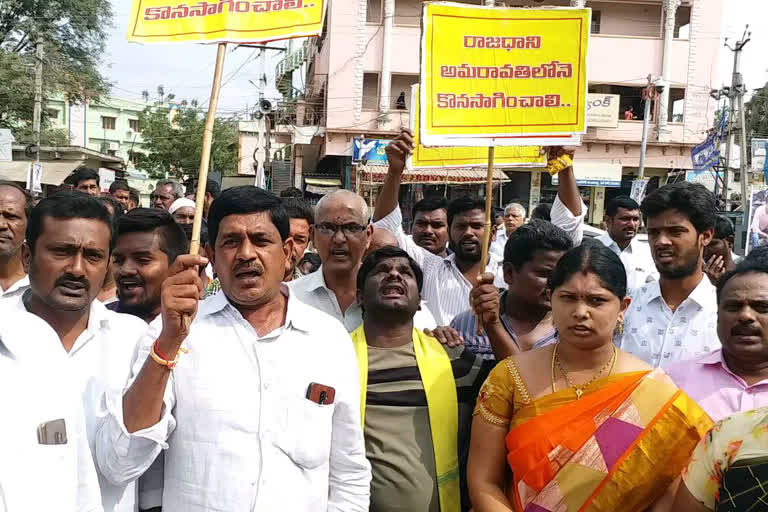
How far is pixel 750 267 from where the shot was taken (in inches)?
104

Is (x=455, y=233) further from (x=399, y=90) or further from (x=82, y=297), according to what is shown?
(x=399, y=90)

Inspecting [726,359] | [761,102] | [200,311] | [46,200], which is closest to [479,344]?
[726,359]

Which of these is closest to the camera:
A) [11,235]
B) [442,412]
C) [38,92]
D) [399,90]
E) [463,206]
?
[442,412]

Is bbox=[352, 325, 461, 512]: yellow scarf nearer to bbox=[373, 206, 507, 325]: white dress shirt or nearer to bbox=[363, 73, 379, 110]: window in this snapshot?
bbox=[373, 206, 507, 325]: white dress shirt

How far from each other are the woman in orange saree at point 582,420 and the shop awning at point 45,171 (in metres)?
19.7

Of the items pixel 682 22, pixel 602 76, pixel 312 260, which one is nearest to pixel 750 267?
pixel 312 260

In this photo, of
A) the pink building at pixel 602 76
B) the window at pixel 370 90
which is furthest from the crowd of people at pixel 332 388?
the window at pixel 370 90

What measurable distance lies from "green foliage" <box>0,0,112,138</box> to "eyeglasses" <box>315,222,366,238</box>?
1945cm

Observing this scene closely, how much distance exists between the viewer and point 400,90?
81.9 ft

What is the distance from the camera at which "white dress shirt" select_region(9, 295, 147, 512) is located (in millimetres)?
2229

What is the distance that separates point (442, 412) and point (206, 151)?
131 centimetres

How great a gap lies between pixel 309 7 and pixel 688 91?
25.3 metres

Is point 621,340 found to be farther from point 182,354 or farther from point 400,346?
point 182,354

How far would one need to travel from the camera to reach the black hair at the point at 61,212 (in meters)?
2.57
